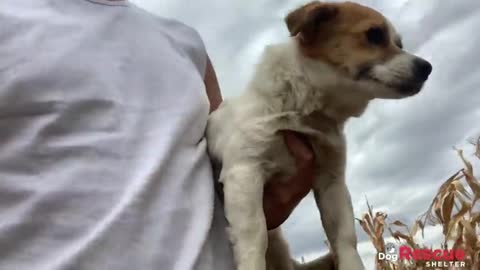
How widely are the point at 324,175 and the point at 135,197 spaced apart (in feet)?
2.44

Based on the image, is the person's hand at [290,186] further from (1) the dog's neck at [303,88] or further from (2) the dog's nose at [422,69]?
(2) the dog's nose at [422,69]

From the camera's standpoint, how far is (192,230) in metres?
1.00

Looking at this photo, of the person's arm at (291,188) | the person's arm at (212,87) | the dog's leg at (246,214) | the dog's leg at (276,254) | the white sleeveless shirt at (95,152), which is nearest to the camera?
the white sleeveless shirt at (95,152)

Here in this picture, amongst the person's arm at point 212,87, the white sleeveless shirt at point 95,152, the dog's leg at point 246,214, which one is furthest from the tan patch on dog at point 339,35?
the white sleeveless shirt at point 95,152

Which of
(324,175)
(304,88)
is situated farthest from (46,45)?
(324,175)

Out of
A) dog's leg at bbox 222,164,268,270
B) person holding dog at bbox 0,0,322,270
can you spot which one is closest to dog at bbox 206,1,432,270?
dog's leg at bbox 222,164,268,270

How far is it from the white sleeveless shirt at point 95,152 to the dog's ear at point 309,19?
554mm

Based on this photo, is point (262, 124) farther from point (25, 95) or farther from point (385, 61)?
point (25, 95)

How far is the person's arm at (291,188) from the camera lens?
4.59ft

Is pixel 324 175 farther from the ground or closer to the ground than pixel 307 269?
farther from the ground

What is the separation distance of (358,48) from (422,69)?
0.60ft

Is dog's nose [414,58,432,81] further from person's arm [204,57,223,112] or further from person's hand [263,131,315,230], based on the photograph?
person's arm [204,57,223,112]

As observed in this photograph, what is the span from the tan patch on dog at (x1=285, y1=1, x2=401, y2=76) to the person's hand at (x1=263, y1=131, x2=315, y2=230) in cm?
30

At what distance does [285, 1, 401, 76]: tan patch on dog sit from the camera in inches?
63.4
